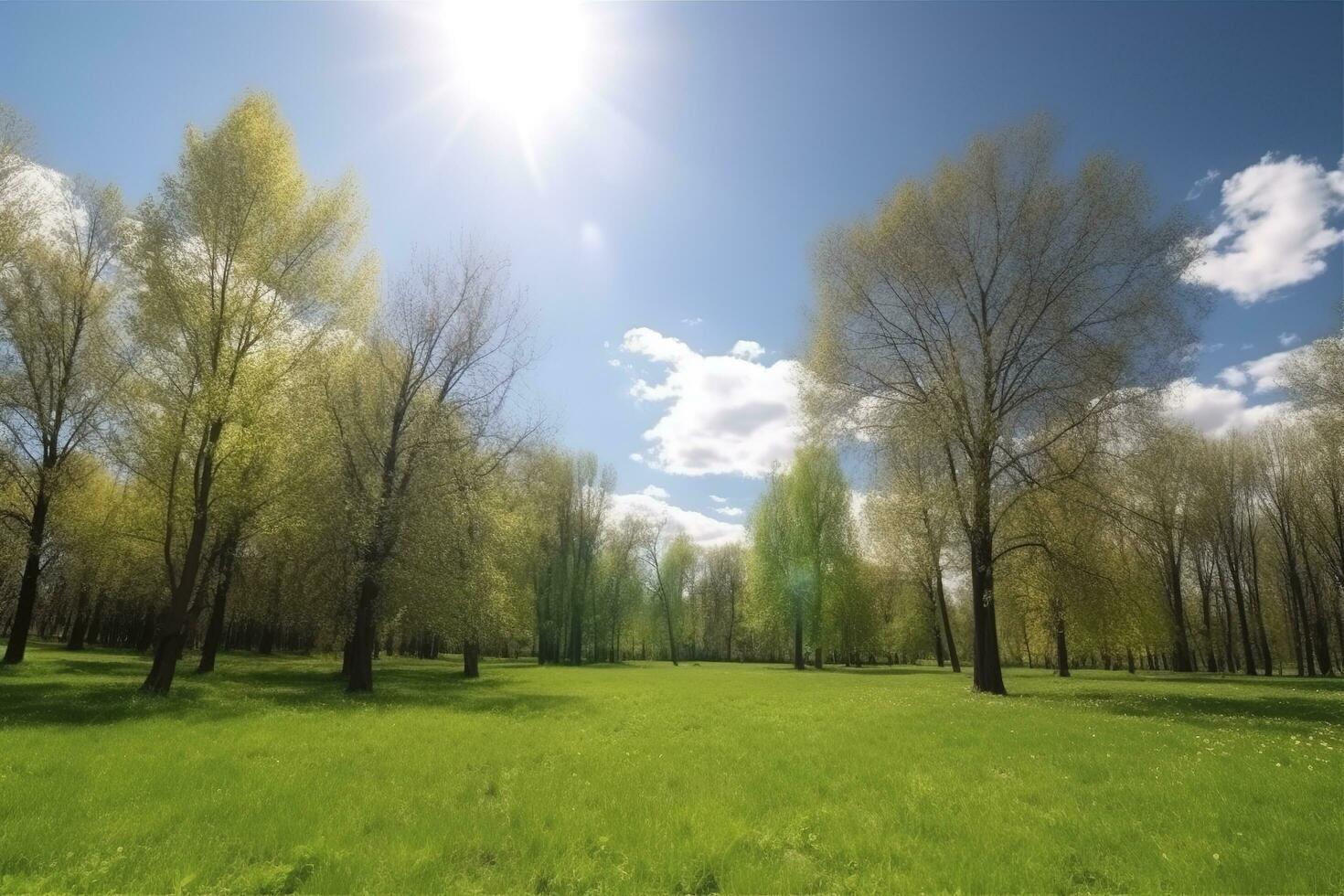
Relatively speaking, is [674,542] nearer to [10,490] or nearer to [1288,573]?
[1288,573]

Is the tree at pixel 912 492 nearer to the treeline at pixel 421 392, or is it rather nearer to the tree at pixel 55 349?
the treeline at pixel 421 392

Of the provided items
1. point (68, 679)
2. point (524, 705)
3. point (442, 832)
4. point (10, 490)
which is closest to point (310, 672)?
point (68, 679)

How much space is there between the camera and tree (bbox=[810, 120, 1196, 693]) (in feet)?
70.0

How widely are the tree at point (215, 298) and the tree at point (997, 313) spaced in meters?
19.0

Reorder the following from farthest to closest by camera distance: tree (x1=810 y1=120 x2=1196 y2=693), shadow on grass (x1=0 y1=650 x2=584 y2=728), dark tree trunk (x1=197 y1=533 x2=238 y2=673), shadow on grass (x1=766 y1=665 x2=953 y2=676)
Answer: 1. shadow on grass (x1=766 y1=665 x2=953 y2=676)
2. dark tree trunk (x1=197 y1=533 x2=238 y2=673)
3. tree (x1=810 y1=120 x2=1196 y2=693)
4. shadow on grass (x1=0 y1=650 x2=584 y2=728)

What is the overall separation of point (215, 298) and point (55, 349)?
14.1 meters

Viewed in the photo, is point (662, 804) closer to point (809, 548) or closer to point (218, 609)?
point (218, 609)

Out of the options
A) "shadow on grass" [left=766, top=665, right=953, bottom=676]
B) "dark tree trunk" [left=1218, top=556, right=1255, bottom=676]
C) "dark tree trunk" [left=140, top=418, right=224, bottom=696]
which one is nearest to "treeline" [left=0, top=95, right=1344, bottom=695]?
"dark tree trunk" [left=140, top=418, right=224, bottom=696]

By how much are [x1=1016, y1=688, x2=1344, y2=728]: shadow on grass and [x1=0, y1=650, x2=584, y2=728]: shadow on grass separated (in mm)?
15927

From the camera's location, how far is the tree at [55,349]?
2561 cm

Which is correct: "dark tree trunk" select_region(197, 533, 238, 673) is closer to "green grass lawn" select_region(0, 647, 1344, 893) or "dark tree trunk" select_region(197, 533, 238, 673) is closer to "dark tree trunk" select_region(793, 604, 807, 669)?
"green grass lawn" select_region(0, 647, 1344, 893)

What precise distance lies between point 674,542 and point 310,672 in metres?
60.1

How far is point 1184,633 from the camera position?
157 feet

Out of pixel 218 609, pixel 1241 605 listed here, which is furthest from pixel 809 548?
pixel 218 609
